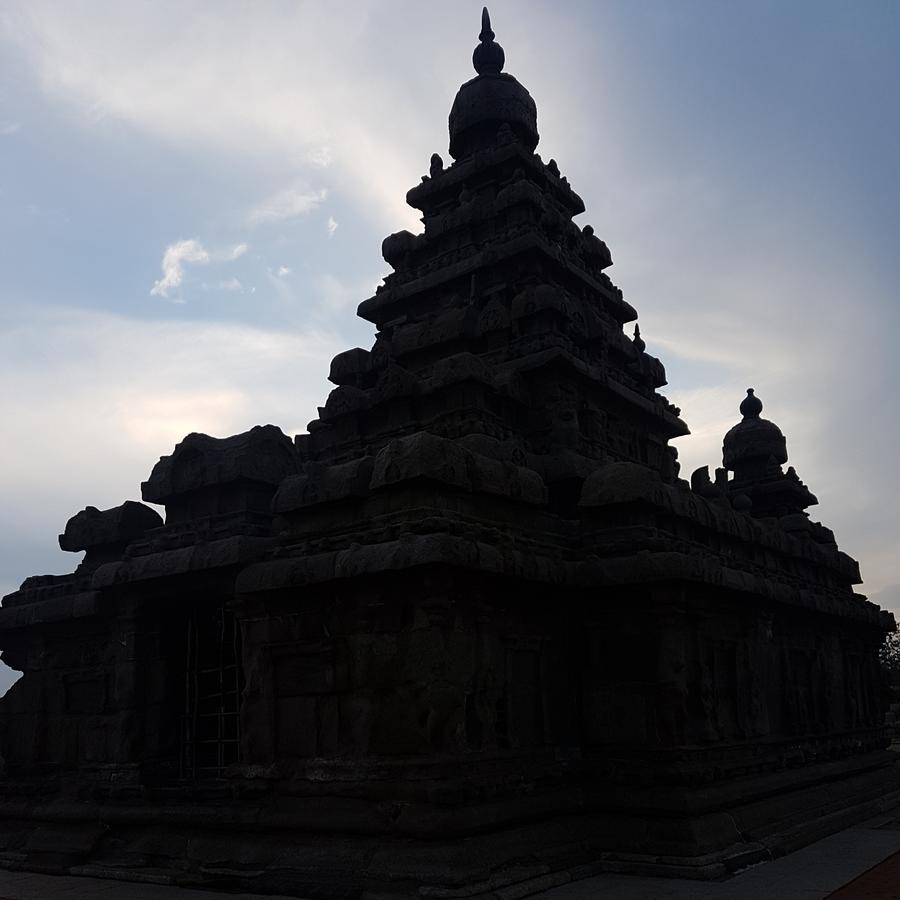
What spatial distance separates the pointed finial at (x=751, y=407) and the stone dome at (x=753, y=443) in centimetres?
23

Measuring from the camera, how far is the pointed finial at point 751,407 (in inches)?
A: 1018

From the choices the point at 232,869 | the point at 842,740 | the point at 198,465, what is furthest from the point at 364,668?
the point at 842,740

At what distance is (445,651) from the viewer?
1016cm

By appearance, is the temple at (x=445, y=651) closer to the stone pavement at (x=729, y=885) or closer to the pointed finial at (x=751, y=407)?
the stone pavement at (x=729, y=885)

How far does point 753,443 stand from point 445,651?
56.3ft

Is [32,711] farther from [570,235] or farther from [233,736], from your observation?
[570,235]

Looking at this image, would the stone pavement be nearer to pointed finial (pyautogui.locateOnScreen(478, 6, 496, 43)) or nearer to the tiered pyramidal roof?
the tiered pyramidal roof

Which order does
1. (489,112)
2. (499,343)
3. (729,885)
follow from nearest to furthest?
(729,885)
(499,343)
(489,112)

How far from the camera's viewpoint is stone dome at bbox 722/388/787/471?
24703 millimetres

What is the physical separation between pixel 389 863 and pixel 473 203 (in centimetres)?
A: 1364

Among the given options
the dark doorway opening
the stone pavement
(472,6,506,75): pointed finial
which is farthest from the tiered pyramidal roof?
the stone pavement

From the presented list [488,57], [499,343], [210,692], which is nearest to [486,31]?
[488,57]

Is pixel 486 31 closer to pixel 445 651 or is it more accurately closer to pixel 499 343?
pixel 499 343

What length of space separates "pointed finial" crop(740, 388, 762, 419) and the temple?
830 cm
